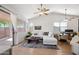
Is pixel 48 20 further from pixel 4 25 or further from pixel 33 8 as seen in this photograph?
pixel 4 25

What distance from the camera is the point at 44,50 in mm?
2611

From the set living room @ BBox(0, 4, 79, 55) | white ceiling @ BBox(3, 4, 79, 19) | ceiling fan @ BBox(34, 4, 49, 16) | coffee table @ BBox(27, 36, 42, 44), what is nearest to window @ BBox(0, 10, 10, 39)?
living room @ BBox(0, 4, 79, 55)

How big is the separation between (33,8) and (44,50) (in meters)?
0.99

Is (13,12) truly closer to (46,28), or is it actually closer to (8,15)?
(8,15)

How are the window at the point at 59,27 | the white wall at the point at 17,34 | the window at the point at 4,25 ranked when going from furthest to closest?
the window at the point at 59,27 → the white wall at the point at 17,34 → the window at the point at 4,25

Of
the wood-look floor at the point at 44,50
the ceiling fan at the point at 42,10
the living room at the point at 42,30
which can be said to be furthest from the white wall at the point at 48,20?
the wood-look floor at the point at 44,50

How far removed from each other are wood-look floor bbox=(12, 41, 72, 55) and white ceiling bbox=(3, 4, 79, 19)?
755 millimetres

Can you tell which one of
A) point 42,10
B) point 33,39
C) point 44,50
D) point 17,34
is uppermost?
point 42,10

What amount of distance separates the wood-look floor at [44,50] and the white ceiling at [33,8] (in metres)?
0.75

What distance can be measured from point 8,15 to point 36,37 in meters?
0.82

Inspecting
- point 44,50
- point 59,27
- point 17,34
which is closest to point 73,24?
point 59,27

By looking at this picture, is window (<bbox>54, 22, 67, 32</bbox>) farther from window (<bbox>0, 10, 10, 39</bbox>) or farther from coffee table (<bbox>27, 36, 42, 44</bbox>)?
window (<bbox>0, 10, 10, 39</bbox>)

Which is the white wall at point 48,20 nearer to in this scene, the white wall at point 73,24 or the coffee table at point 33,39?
the white wall at point 73,24

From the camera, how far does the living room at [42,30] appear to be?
250 cm
